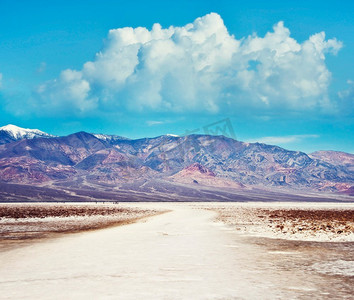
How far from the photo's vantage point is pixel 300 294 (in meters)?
8.60

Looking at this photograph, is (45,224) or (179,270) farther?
(45,224)

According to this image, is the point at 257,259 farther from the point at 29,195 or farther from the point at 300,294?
the point at 29,195

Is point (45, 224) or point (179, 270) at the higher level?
point (179, 270)

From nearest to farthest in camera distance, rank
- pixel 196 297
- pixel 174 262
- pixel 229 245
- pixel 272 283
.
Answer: pixel 196 297
pixel 272 283
pixel 174 262
pixel 229 245

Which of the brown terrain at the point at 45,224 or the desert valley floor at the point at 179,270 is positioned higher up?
the desert valley floor at the point at 179,270

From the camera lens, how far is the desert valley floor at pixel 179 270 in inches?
347

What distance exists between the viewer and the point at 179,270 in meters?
11.6

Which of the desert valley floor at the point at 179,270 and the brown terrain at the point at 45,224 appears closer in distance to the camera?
the desert valley floor at the point at 179,270

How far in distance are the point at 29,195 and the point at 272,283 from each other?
14922cm

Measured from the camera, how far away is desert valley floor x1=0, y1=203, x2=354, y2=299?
→ 8805mm

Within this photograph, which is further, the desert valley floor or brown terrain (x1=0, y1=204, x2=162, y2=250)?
brown terrain (x1=0, y1=204, x2=162, y2=250)

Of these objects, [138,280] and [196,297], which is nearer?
[196,297]

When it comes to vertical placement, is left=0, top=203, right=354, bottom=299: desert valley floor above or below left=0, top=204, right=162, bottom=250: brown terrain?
above

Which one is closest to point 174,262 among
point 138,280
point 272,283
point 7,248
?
point 138,280
